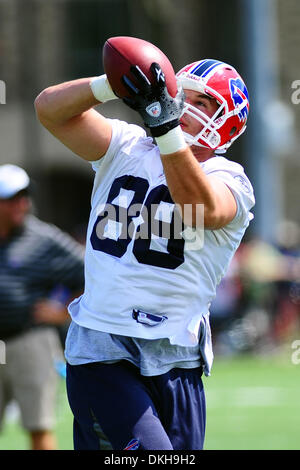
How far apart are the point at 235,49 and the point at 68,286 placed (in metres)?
14.4

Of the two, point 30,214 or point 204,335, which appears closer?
point 204,335

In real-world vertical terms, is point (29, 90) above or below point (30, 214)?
below

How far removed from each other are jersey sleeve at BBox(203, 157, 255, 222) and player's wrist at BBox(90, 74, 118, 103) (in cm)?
43

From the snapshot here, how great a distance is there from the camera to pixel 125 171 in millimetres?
3732

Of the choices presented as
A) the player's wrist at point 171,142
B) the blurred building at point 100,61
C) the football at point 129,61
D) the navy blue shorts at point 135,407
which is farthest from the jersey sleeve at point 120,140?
the blurred building at point 100,61

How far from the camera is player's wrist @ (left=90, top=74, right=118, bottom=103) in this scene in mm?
3564

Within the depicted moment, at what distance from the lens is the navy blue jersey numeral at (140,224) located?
3596 millimetres

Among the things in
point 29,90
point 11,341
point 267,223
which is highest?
point 11,341

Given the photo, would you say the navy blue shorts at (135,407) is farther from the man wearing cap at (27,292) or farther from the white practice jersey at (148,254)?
the man wearing cap at (27,292)

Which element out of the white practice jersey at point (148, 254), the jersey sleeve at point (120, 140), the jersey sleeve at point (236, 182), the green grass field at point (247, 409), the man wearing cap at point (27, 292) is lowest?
the green grass field at point (247, 409)

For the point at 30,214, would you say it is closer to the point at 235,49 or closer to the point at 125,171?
the point at 125,171

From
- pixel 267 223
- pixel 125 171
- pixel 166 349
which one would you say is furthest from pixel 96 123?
pixel 267 223

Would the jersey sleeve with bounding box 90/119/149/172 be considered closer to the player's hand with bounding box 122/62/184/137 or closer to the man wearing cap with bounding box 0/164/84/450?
the player's hand with bounding box 122/62/184/137

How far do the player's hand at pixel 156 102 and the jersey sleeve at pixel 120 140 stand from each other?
513 mm
